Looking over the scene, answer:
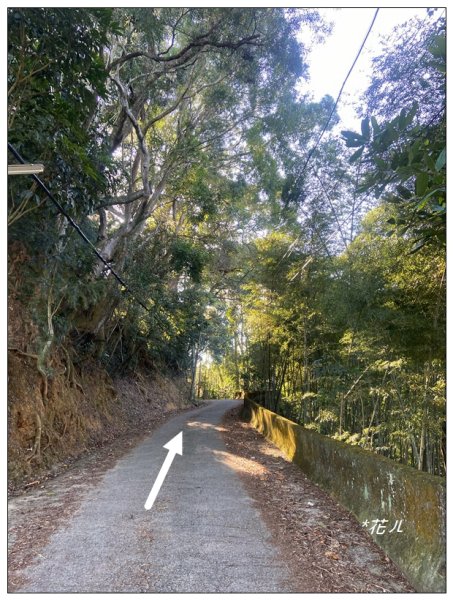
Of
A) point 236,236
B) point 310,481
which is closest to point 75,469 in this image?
point 310,481

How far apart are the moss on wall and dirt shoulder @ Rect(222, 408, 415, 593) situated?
134 millimetres

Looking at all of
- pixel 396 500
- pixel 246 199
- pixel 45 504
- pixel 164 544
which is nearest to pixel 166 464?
pixel 45 504

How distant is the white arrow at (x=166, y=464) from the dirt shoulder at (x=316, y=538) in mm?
1243

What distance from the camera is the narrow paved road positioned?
9.20 feet

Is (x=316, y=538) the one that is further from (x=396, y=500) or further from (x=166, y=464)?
(x=166, y=464)

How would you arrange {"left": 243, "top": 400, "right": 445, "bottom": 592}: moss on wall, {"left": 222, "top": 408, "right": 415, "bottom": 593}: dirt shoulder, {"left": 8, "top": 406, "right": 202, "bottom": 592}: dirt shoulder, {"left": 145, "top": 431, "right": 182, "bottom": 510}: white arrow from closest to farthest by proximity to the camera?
{"left": 243, "top": 400, "right": 445, "bottom": 592}: moss on wall < {"left": 222, "top": 408, "right": 415, "bottom": 593}: dirt shoulder < {"left": 8, "top": 406, "right": 202, "bottom": 592}: dirt shoulder < {"left": 145, "top": 431, "right": 182, "bottom": 510}: white arrow

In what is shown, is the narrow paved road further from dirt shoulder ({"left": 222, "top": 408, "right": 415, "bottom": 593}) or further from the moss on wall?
the moss on wall

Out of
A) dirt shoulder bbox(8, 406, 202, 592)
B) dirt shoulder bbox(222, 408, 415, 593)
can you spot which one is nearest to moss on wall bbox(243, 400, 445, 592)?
dirt shoulder bbox(222, 408, 415, 593)

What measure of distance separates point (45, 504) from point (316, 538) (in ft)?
10.5

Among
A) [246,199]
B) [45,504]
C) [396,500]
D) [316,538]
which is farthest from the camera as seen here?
[246,199]

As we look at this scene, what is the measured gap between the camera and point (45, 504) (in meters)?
4.71

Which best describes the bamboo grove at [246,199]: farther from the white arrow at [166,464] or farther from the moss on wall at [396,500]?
the white arrow at [166,464]

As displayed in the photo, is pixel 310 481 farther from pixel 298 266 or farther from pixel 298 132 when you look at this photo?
pixel 298 132

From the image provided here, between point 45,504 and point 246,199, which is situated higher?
point 246,199
